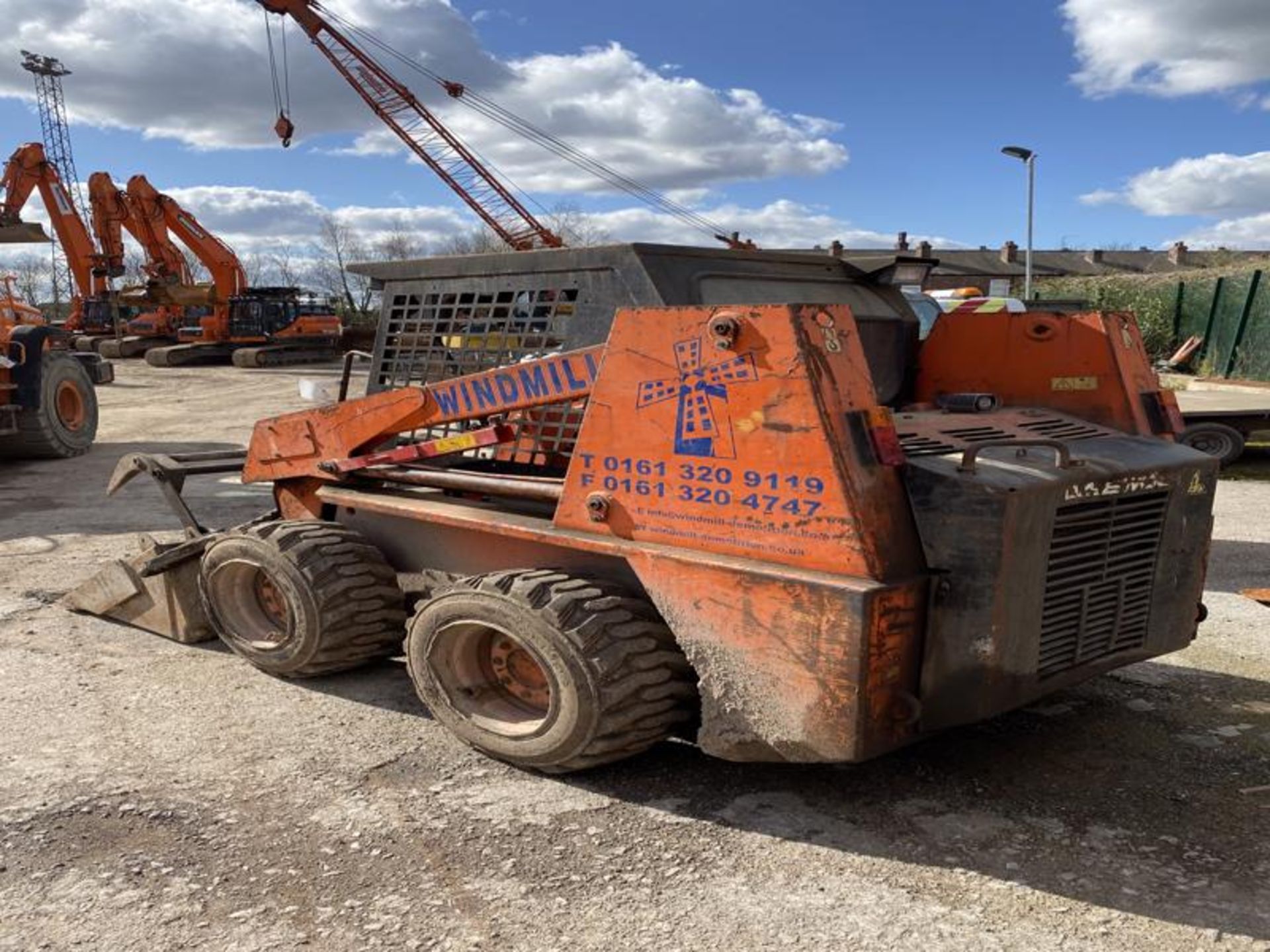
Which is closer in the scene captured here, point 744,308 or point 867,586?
point 867,586

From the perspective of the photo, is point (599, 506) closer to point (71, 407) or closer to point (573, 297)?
point (573, 297)

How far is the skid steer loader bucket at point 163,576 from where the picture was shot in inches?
205

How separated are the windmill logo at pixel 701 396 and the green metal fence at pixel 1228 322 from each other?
58.4ft

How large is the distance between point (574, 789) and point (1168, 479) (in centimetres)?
222

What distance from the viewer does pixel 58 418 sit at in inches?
497

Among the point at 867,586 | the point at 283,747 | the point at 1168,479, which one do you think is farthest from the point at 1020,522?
the point at 283,747

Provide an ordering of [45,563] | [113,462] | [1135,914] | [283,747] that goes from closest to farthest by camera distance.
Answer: [1135,914] < [283,747] < [45,563] < [113,462]

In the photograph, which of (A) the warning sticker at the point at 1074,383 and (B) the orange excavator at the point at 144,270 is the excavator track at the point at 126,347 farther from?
(A) the warning sticker at the point at 1074,383

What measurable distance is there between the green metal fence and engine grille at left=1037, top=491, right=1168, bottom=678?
16.8 metres

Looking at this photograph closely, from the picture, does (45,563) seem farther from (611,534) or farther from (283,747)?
(611,534)

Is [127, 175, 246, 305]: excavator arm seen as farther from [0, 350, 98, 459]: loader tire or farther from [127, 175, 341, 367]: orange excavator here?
[0, 350, 98, 459]: loader tire

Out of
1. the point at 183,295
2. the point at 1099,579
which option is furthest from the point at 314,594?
the point at 183,295

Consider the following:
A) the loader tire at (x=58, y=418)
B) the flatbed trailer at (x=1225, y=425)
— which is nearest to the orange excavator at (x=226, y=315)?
the loader tire at (x=58, y=418)

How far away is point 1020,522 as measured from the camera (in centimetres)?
312
